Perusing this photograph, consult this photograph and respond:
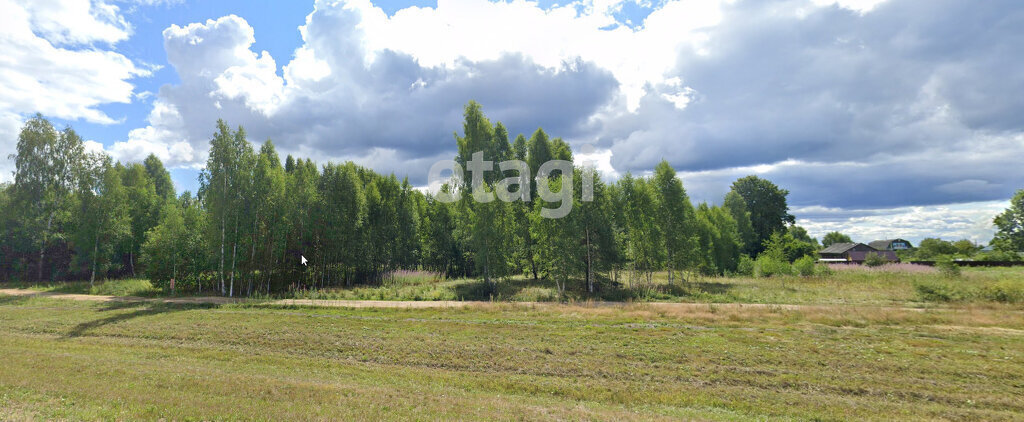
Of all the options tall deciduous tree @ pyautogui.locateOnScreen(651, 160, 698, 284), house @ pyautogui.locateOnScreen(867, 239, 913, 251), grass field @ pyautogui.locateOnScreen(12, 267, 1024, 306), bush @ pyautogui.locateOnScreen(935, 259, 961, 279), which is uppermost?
tall deciduous tree @ pyautogui.locateOnScreen(651, 160, 698, 284)

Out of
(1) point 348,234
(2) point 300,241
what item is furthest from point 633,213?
(2) point 300,241

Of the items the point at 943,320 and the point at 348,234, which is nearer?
the point at 943,320

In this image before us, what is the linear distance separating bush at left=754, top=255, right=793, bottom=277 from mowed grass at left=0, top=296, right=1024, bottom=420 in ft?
81.3

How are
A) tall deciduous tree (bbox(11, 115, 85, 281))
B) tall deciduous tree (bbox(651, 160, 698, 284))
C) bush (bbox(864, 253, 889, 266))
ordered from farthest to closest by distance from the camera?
bush (bbox(864, 253, 889, 266)), tall deciduous tree (bbox(11, 115, 85, 281)), tall deciduous tree (bbox(651, 160, 698, 284))

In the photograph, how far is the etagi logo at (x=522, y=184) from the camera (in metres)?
31.8

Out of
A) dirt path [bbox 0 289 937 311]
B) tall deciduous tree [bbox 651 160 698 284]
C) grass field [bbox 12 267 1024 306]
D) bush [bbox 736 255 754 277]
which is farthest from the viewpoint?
bush [bbox 736 255 754 277]

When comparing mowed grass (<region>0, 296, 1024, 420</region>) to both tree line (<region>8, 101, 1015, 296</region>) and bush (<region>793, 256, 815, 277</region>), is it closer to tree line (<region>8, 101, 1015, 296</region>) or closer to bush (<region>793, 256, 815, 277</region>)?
tree line (<region>8, 101, 1015, 296</region>)

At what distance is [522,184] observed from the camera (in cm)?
4222

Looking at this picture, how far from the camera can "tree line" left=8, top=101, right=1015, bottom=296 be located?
33.1 metres

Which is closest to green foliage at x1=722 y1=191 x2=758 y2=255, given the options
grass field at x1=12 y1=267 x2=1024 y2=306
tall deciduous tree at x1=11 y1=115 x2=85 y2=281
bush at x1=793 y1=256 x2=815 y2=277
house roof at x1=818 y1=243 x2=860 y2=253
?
bush at x1=793 y1=256 x2=815 y2=277

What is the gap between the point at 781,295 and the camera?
2986 centimetres

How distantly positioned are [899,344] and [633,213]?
21.6 m

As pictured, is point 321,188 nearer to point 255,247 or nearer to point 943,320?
point 255,247

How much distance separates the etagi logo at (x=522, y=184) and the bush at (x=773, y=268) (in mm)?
28505
